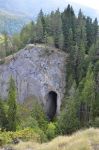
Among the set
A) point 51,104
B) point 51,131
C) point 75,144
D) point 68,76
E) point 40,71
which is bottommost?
point 51,131

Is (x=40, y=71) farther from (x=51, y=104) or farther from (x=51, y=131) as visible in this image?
(x=51, y=131)

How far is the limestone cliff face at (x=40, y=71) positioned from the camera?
4077 inches

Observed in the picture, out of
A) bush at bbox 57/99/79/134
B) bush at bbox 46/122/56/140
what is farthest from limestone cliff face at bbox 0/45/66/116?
bush at bbox 46/122/56/140

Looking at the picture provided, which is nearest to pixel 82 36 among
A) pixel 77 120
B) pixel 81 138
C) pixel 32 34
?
pixel 32 34

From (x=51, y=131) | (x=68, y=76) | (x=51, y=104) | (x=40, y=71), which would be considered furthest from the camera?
(x=51, y=104)

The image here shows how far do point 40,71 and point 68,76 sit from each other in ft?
28.3

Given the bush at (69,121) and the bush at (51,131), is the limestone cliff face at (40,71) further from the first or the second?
the bush at (51,131)

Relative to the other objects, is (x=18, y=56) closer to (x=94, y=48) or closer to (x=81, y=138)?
(x=94, y=48)

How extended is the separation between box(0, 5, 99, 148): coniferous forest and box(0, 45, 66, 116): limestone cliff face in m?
2.52

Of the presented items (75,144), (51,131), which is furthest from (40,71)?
(75,144)

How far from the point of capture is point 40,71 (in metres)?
104

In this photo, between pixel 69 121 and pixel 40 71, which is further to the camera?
pixel 40 71

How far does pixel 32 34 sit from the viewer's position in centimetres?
11438

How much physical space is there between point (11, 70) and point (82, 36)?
81.8 ft
